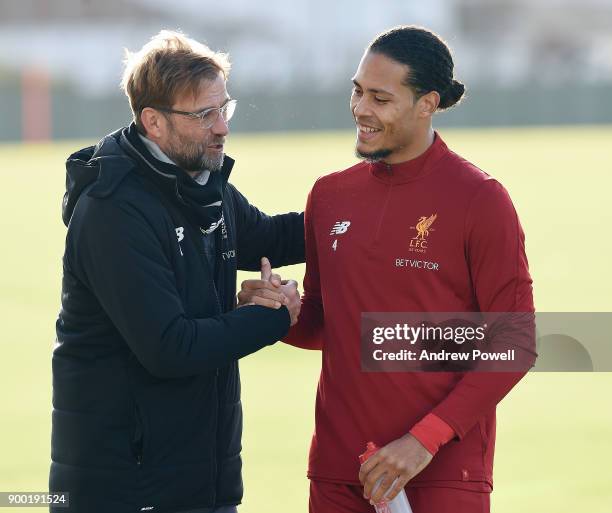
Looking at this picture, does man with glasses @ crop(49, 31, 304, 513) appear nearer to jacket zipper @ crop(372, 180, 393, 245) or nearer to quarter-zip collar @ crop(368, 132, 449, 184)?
jacket zipper @ crop(372, 180, 393, 245)

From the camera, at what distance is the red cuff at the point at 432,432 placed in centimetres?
306

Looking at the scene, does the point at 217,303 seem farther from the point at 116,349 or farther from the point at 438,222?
the point at 438,222

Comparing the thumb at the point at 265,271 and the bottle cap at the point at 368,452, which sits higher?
Answer: the thumb at the point at 265,271

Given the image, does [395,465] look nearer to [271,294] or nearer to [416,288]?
[416,288]

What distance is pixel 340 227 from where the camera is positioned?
3.41 m

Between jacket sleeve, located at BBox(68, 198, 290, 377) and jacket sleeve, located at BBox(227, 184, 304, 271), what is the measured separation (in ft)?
2.40

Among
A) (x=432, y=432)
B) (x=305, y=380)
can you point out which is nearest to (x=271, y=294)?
(x=432, y=432)

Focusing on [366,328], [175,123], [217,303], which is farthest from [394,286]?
[175,123]

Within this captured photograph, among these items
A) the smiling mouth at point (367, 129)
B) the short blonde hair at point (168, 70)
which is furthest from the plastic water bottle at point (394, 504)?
the short blonde hair at point (168, 70)

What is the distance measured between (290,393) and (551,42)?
196 ft

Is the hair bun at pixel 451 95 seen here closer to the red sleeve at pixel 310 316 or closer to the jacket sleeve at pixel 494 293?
the jacket sleeve at pixel 494 293

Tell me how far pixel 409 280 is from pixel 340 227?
30 centimetres

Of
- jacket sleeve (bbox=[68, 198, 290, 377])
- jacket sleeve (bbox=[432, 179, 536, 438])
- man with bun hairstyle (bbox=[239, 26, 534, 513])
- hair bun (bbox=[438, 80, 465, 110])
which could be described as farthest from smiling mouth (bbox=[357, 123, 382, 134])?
jacket sleeve (bbox=[68, 198, 290, 377])

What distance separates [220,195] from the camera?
3.44 metres
